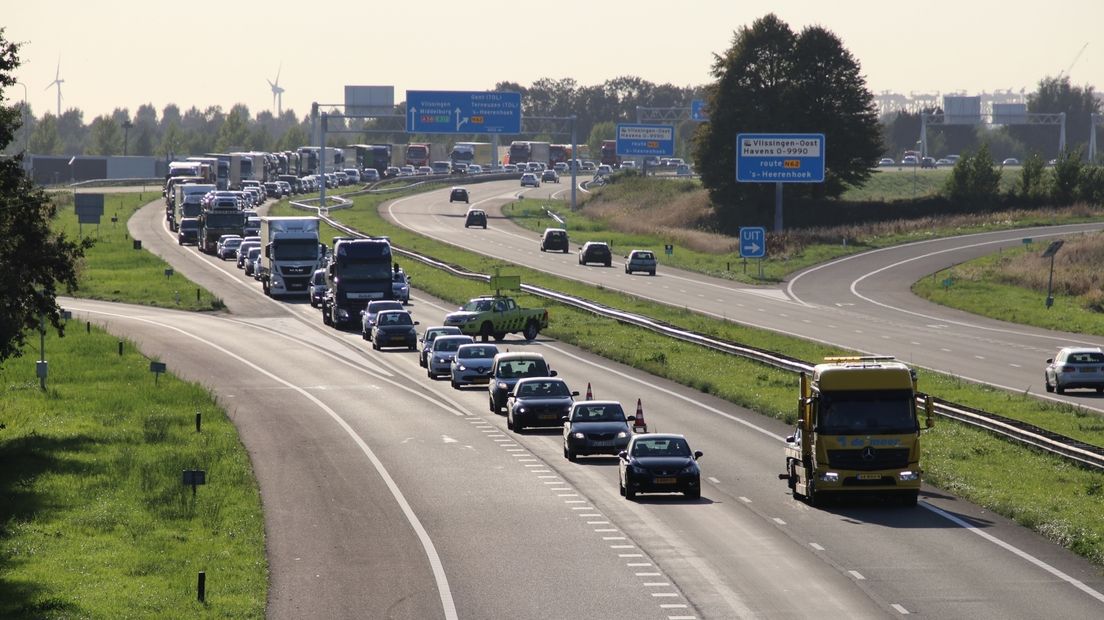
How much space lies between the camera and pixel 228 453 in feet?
132

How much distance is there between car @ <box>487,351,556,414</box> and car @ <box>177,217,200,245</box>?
238 feet

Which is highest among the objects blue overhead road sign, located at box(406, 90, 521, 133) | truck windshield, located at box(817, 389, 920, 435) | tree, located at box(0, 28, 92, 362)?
blue overhead road sign, located at box(406, 90, 521, 133)

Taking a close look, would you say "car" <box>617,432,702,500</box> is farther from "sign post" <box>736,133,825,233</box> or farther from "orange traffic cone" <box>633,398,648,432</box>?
"sign post" <box>736,133,825,233</box>

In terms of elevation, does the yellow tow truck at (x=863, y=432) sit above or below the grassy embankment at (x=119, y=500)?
above

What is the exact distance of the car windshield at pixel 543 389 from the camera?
44719 mm

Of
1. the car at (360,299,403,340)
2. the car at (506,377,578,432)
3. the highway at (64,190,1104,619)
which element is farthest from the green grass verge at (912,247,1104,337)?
the car at (506,377,578,432)

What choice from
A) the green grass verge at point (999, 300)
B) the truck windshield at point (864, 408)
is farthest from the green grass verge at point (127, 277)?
the truck windshield at point (864, 408)

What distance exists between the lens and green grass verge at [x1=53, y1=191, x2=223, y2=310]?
87.8 metres

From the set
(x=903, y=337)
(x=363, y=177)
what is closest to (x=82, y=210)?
(x=903, y=337)

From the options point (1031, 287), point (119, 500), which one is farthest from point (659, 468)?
point (1031, 287)

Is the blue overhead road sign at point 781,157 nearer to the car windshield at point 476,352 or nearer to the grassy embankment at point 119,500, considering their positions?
the grassy embankment at point 119,500

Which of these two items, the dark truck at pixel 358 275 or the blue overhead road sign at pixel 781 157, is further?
the blue overhead road sign at pixel 781 157

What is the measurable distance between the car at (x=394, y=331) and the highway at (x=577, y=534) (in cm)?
1361

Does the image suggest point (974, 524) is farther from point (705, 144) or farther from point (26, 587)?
point (705, 144)
